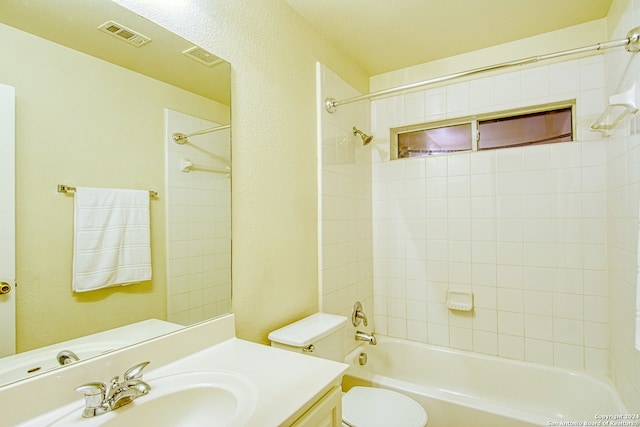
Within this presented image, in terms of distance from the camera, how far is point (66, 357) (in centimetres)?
91

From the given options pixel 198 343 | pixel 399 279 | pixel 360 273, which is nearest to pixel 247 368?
pixel 198 343

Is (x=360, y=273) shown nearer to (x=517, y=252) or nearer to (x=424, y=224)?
(x=424, y=224)

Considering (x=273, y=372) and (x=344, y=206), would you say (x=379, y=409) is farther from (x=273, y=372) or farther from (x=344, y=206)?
(x=344, y=206)

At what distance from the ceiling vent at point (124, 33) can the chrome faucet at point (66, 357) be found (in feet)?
3.16

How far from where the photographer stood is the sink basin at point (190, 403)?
87 cm

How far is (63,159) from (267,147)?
859 mm

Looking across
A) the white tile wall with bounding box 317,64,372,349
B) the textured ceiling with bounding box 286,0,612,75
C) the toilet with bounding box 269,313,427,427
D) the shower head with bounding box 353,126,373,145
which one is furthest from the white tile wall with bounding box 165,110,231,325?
the shower head with bounding box 353,126,373,145

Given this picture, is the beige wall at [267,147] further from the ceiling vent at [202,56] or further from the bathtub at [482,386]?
the bathtub at [482,386]

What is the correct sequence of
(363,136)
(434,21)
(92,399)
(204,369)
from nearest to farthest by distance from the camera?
(92,399) < (204,369) < (434,21) < (363,136)

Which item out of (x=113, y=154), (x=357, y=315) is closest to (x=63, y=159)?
(x=113, y=154)

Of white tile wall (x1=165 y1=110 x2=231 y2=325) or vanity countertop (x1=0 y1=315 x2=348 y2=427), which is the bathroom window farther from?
vanity countertop (x1=0 y1=315 x2=348 y2=427)

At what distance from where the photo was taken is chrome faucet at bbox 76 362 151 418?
2.71 ft

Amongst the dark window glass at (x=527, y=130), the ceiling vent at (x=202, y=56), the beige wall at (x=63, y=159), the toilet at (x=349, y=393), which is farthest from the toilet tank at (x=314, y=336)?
the dark window glass at (x=527, y=130)

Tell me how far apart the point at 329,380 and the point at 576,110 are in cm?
219
